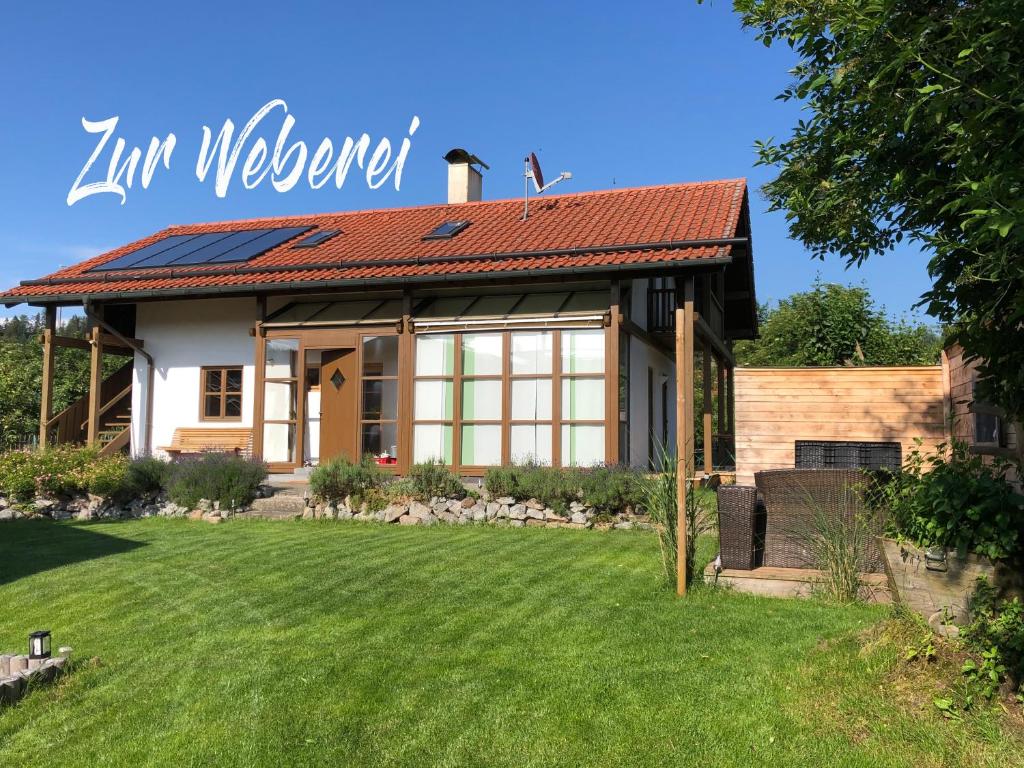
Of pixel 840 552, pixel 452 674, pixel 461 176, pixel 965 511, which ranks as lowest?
pixel 452 674

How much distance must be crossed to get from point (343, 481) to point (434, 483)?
A: 1.30 meters

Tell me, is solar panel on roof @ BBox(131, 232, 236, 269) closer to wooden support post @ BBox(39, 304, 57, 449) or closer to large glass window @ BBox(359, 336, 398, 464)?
wooden support post @ BBox(39, 304, 57, 449)

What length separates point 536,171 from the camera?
1401 centimetres

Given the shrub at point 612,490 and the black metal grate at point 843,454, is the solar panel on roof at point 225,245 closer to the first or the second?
the shrub at point 612,490

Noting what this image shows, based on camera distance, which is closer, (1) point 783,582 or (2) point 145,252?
(1) point 783,582

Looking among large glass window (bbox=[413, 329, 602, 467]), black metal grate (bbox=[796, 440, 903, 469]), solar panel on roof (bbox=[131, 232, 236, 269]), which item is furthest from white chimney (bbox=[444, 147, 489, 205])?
black metal grate (bbox=[796, 440, 903, 469])

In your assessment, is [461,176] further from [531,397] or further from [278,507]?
[278,507]

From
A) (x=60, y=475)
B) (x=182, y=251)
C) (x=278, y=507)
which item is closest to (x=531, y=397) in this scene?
(x=278, y=507)

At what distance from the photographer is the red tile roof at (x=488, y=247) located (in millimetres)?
12000

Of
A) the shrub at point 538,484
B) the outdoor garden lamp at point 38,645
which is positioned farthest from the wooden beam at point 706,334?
the outdoor garden lamp at point 38,645

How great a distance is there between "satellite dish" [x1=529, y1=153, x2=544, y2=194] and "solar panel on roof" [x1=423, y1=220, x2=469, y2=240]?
179cm

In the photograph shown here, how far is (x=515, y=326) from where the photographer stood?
12195mm

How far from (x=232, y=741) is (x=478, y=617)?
213 centimetres

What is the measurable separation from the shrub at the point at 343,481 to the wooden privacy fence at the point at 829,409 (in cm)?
508
